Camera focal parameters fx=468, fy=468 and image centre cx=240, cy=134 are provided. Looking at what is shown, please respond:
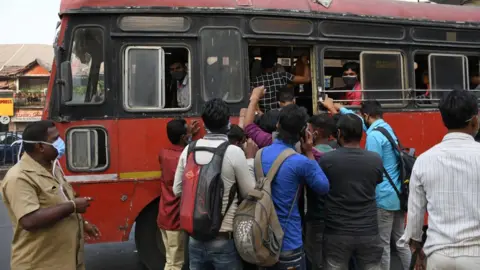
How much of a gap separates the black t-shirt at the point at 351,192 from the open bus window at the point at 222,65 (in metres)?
2.01

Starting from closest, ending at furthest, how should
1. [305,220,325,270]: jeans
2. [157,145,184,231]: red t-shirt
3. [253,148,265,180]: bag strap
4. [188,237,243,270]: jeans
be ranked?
1. [188,237,243,270]: jeans
2. [253,148,265,180]: bag strap
3. [305,220,325,270]: jeans
4. [157,145,184,231]: red t-shirt

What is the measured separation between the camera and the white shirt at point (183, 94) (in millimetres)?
5219

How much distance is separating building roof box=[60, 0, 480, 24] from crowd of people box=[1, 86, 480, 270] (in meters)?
1.85

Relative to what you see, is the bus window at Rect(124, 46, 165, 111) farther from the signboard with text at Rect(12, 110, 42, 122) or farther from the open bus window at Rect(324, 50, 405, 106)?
the signboard with text at Rect(12, 110, 42, 122)

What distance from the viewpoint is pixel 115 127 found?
5.03 meters

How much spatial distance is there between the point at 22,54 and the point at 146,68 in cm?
4000

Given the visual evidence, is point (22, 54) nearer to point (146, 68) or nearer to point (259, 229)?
point (146, 68)

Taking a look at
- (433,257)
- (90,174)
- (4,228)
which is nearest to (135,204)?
(90,174)

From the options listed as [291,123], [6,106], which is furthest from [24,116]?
[291,123]

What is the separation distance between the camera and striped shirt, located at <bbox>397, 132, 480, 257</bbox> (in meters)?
2.43

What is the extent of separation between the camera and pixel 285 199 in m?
3.34

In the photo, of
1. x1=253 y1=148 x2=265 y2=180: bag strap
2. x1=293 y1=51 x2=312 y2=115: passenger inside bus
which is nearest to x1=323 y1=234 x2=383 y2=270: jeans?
x1=253 y1=148 x2=265 y2=180: bag strap

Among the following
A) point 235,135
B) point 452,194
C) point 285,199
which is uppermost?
point 235,135

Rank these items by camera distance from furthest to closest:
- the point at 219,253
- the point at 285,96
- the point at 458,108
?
the point at 285,96, the point at 219,253, the point at 458,108
